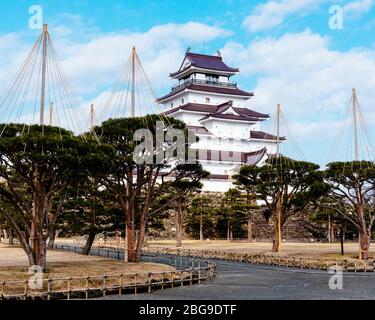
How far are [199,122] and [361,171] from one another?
145 ft

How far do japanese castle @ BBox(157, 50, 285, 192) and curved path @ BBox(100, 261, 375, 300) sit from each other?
40.0 metres

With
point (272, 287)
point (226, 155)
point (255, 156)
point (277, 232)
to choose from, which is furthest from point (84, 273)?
point (226, 155)

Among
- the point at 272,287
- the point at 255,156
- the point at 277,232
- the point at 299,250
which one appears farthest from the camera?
the point at 255,156

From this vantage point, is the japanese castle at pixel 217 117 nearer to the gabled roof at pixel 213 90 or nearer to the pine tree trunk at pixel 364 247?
the gabled roof at pixel 213 90

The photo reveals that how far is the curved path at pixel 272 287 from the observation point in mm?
22453

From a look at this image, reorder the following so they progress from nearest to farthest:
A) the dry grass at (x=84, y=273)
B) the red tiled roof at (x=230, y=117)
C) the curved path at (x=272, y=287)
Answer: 1. the curved path at (x=272, y=287)
2. the dry grass at (x=84, y=273)
3. the red tiled roof at (x=230, y=117)

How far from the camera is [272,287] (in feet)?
83.4

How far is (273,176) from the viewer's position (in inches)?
1709

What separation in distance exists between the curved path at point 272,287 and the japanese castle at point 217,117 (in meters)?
40.0

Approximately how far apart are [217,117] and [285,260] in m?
40.7

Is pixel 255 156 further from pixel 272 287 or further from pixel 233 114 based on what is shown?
pixel 272 287

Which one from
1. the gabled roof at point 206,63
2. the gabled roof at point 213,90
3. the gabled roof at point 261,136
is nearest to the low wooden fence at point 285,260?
the gabled roof at point 213,90

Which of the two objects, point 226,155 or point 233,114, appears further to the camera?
point 226,155
